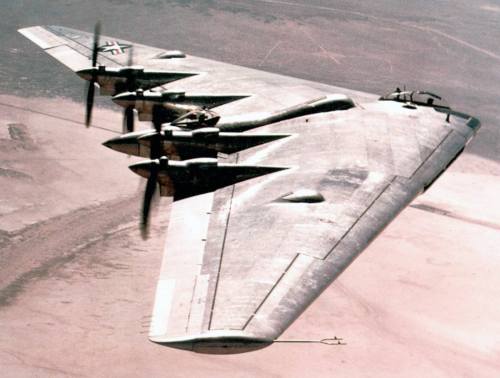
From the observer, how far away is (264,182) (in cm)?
3328

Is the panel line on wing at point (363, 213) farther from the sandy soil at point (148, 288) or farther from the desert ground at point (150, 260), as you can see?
the sandy soil at point (148, 288)

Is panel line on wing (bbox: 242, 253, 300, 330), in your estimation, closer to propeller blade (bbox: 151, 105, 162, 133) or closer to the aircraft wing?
propeller blade (bbox: 151, 105, 162, 133)

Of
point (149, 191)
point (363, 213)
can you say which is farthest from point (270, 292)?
point (149, 191)

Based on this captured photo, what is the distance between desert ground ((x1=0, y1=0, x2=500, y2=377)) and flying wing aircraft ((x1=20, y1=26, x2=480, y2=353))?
9.63 m

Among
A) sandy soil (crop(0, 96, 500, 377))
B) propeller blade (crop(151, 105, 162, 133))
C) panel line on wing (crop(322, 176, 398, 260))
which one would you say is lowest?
sandy soil (crop(0, 96, 500, 377))

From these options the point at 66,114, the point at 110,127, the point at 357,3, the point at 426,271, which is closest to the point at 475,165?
the point at 426,271

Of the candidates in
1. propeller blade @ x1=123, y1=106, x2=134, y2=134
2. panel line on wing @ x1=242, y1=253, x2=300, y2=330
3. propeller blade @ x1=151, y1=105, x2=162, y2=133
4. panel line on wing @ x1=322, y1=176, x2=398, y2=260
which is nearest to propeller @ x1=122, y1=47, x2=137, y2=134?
propeller blade @ x1=123, y1=106, x2=134, y2=134

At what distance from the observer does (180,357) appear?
44844 millimetres

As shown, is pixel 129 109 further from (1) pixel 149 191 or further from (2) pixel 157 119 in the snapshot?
(1) pixel 149 191

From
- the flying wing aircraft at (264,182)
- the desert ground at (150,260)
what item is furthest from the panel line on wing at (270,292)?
the desert ground at (150,260)

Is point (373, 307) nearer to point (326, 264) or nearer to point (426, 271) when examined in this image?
point (426, 271)

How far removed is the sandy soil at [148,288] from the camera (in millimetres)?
44781

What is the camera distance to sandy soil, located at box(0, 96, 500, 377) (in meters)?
44.8

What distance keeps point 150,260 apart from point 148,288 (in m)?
3.90
